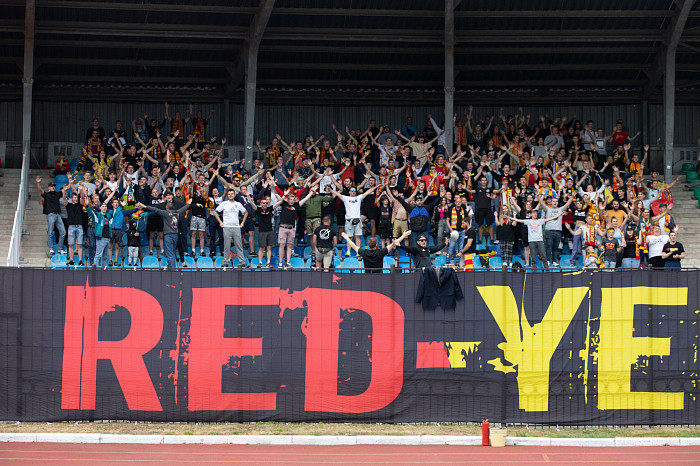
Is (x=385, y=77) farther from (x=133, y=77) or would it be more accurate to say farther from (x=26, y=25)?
(x=26, y=25)

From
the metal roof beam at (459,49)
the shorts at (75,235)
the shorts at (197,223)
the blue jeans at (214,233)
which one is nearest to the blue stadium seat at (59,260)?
the shorts at (75,235)

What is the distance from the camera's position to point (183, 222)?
2366 cm

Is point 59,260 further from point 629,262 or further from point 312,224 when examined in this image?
point 629,262

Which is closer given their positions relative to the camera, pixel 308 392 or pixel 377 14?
pixel 308 392

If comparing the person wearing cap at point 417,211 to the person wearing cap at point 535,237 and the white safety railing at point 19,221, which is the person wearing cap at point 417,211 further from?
the white safety railing at point 19,221

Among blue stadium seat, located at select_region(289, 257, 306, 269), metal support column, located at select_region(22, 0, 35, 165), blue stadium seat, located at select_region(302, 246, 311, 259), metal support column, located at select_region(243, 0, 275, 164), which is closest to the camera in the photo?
blue stadium seat, located at select_region(289, 257, 306, 269)

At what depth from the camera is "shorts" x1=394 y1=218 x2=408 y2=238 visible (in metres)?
23.5

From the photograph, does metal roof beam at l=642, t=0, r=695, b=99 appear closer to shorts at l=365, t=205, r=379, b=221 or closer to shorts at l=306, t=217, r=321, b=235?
shorts at l=365, t=205, r=379, b=221

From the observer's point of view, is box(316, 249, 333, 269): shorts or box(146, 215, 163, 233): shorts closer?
box(316, 249, 333, 269): shorts

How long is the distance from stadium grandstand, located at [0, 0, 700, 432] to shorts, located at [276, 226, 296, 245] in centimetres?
23

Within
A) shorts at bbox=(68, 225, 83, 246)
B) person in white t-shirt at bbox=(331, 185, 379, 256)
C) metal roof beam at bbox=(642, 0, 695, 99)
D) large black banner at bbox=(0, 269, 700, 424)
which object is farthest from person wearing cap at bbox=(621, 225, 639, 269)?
shorts at bbox=(68, 225, 83, 246)

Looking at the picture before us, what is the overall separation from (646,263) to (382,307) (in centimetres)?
1031

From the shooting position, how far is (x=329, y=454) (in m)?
13.7

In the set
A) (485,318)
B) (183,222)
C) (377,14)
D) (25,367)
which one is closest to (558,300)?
(485,318)
